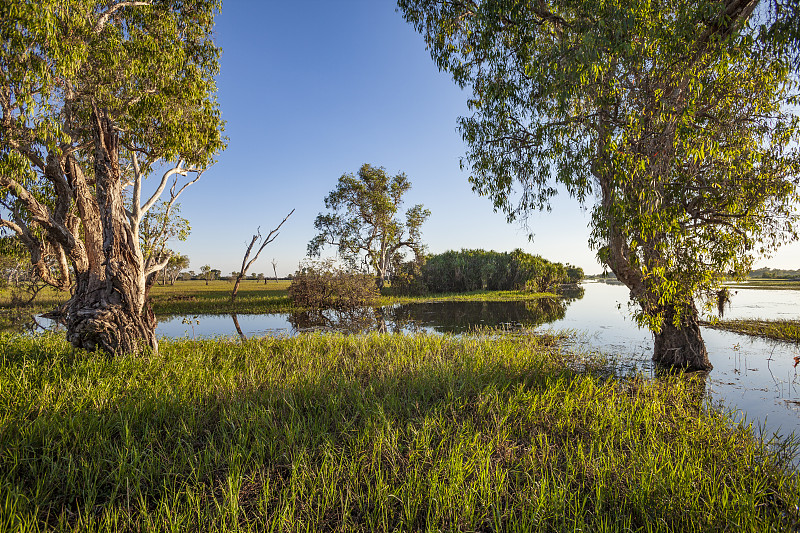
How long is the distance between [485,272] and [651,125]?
37886 millimetres

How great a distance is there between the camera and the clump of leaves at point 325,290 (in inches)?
904

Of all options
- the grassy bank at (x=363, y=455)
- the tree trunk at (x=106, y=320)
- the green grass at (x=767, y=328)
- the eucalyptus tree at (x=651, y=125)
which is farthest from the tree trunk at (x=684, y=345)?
the tree trunk at (x=106, y=320)

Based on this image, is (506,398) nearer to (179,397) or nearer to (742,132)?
(179,397)

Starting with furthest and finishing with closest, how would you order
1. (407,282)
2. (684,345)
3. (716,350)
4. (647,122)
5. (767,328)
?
(407,282) → (767,328) → (716,350) → (684,345) → (647,122)

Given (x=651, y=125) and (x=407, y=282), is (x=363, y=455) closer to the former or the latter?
(x=651, y=125)

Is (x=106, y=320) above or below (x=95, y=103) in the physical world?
below

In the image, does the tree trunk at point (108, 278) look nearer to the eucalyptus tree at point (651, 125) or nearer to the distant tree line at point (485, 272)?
the eucalyptus tree at point (651, 125)

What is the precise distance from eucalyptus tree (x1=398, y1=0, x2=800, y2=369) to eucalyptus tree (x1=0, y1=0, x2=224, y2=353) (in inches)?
229

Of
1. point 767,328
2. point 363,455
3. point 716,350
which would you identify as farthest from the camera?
point 767,328

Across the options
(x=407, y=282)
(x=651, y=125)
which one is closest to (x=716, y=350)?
(x=651, y=125)

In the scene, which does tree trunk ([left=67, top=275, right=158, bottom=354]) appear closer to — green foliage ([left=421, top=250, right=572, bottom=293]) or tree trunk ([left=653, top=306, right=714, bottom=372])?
tree trunk ([left=653, top=306, right=714, bottom=372])

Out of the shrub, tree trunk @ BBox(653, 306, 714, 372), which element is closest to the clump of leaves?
the shrub

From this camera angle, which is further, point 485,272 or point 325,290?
point 485,272

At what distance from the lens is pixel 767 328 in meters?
12.1
